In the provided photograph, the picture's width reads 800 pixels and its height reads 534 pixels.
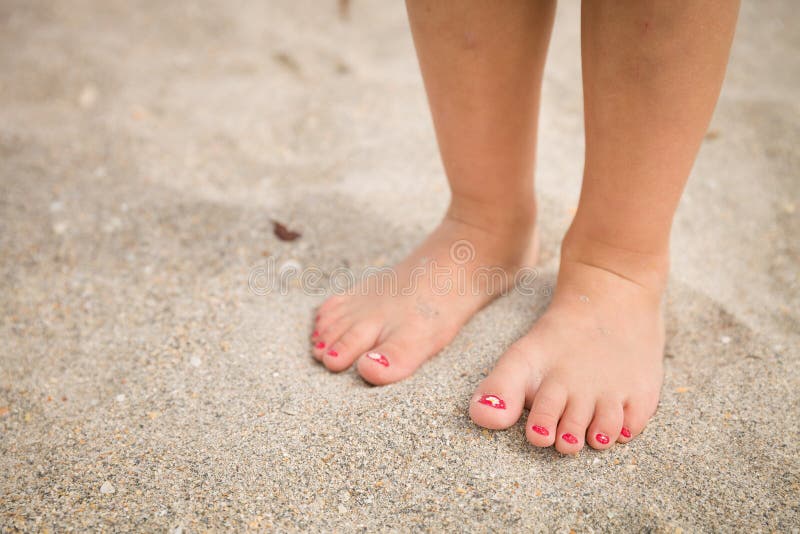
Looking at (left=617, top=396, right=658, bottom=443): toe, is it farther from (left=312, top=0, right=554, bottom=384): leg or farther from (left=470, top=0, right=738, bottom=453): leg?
(left=312, top=0, right=554, bottom=384): leg

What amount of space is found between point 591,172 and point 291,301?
0.65 meters

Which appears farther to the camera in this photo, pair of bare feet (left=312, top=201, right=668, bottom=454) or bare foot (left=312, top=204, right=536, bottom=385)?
bare foot (left=312, top=204, right=536, bottom=385)

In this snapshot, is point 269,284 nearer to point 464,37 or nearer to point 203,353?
point 203,353

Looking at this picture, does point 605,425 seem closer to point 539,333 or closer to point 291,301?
point 539,333

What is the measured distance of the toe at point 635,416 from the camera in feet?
2.69

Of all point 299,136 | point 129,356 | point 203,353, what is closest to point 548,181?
point 299,136

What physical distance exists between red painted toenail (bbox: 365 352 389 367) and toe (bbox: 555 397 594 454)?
30cm

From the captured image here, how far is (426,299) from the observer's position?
104 centimetres

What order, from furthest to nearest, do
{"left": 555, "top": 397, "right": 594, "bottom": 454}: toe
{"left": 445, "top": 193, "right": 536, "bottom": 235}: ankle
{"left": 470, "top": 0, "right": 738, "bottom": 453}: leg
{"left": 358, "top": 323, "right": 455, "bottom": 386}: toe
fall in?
{"left": 445, "top": 193, "right": 536, "bottom": 235}: ankle → {"left": 358, "top": 323, "right": 455, "bottom": 386}: toe → {"left": 555, "top": 397, "right": 594, "bottom": 454}: toe → {"left": 470, "top": 0, "right": 738, "bottom": 453}: leg

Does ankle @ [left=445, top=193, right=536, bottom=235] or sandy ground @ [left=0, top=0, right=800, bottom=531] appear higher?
ankle @ [left=445, top=193, right=536, bottom=235]

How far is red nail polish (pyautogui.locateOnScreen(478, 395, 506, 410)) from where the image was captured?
2.66 ft

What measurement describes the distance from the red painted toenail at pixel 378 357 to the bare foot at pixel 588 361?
176 mm

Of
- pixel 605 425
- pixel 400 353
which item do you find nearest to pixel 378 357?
pixel 400 353

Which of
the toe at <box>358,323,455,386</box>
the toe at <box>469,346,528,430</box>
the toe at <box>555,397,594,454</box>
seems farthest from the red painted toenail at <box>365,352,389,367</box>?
the toe at <box>555,397,594,454</box>
